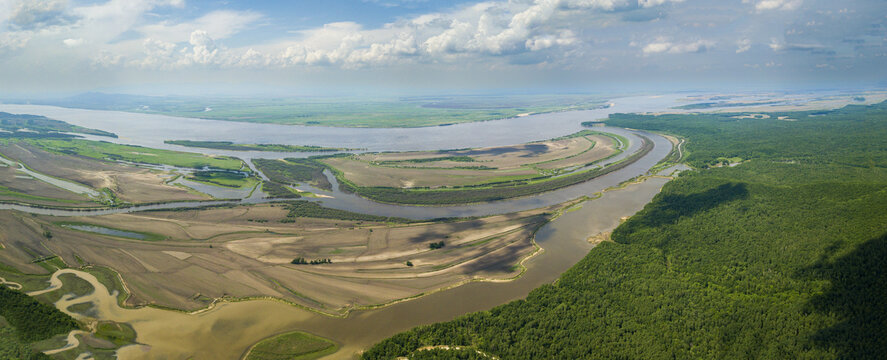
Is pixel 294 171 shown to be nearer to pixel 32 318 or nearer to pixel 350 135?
pixel 32 318

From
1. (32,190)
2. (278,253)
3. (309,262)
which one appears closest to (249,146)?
(32,190)

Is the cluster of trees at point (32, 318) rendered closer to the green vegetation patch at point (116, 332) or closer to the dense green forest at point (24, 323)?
the dense green forest at point (24, 323)

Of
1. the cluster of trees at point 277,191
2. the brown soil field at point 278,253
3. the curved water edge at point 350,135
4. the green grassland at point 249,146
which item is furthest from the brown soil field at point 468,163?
the brown soil field at point 278,253

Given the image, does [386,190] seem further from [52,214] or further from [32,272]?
[52,214]

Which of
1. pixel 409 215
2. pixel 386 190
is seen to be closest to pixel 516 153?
pixel 386 190

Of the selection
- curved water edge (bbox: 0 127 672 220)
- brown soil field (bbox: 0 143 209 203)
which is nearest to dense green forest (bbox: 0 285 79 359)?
curved water edge (bbox: 0 127 672 220)
